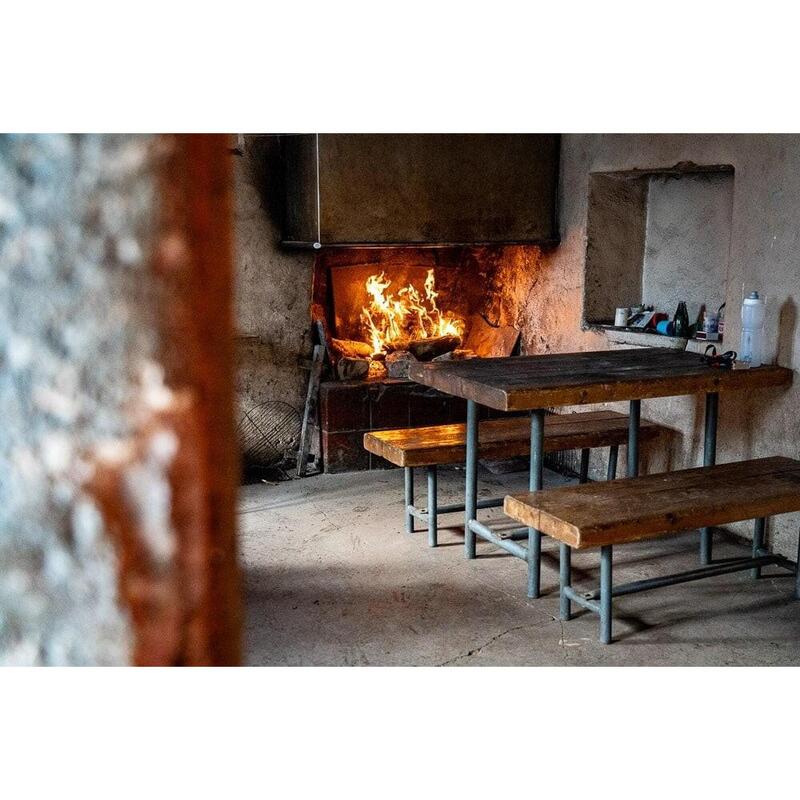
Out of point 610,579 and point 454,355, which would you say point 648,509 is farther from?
point 454,355

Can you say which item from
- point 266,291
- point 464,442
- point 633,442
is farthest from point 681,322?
point 266,291

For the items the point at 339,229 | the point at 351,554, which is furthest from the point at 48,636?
the point at 339,229

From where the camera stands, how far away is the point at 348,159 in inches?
242

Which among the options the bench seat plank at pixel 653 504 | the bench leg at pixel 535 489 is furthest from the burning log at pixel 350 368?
the bench seat plank at pixel 653 504

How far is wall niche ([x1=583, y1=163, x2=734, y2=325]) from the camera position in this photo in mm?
6016

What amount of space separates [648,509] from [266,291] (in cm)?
355

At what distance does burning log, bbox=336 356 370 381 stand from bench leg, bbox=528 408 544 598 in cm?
230

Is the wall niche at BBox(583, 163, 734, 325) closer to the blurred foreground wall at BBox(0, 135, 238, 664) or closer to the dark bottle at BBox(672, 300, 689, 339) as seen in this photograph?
the dark bottle at BBox(672, 300, 689, 339)

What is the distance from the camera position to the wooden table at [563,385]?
417cm

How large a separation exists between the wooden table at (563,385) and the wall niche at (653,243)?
3.53ft

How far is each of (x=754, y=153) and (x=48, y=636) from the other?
515cm

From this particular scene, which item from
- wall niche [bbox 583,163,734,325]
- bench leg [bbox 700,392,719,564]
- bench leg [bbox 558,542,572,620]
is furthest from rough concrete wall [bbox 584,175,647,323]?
bench leg [bbox 558,542,572,620]

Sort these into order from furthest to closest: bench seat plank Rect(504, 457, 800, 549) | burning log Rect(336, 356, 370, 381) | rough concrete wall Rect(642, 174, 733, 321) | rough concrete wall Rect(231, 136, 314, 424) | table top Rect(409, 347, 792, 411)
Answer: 1. burning log Rect(336, 356, 370, 381)
2. rough concrete wall Rect(231, 136, 314, 424)
3. rough concrete wall Rect(642, 174, 733, 321)
4. table top Rect(409, 347, 792, 411)
5. bench seat plank Rect(504, 457, 800, 549)
